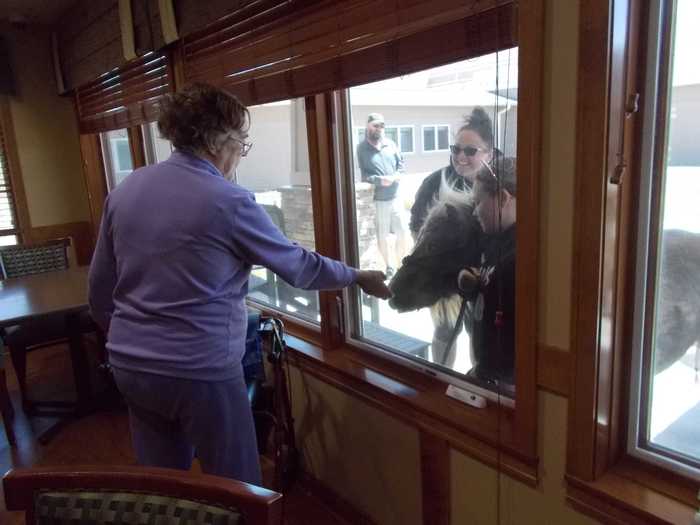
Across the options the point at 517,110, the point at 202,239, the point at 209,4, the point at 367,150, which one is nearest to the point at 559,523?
the point at 517,110

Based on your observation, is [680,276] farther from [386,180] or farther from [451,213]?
[386,180]

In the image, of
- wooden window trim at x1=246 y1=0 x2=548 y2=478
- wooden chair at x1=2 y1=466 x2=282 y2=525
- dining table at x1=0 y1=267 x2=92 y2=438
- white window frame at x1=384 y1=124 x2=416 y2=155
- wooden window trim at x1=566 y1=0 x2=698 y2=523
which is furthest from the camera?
dining table at x1=0 y1=267 x2=92 y2=438

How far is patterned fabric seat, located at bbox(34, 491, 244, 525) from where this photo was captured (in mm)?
820

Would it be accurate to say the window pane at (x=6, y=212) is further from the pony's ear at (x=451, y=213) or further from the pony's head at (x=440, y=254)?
the pony's ear at (x=451, y=213)

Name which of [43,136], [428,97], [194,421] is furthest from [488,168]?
[43,136]

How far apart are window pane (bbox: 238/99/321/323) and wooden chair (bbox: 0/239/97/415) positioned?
1190 mm

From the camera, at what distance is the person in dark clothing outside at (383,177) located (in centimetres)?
176

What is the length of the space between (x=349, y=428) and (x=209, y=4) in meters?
1.74

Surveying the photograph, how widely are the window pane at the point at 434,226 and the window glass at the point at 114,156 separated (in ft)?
9.05

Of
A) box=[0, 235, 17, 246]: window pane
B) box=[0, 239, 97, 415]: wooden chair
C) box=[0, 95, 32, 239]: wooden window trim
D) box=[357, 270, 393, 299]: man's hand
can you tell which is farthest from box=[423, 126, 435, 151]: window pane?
box=[0, 235, 17, 246]: window pane

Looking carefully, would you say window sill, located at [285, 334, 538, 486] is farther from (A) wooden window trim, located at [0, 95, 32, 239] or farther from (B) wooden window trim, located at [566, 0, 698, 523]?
(A) wooden window trim, located at [0, 95, 32, 239]

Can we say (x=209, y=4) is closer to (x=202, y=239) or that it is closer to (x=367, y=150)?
(x=367, y=150)

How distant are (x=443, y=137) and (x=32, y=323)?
2644 millimetres

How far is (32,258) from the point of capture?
11.6ft
